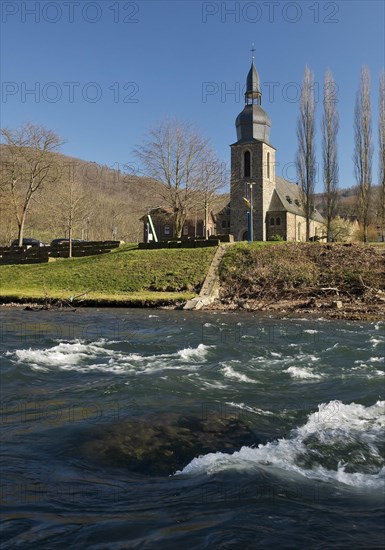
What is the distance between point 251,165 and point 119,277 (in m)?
32.9

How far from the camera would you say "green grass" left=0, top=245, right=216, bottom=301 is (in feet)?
105

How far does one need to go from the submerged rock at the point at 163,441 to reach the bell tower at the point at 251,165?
55.1 metres

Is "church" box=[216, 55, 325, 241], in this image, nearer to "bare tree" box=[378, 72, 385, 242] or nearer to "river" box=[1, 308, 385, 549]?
"bare tree" box=[378, 72, 385, 242]

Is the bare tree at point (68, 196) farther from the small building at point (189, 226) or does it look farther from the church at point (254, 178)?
the church at point (254, 178)

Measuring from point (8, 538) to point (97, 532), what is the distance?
2.69 ft

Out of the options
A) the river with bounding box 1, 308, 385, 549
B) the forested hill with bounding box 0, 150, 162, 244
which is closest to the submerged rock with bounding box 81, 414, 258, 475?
the river with bounding box 1, 308, 385, 549

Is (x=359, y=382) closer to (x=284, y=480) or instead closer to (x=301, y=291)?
(x=284, y=480)

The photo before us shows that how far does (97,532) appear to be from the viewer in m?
4.70

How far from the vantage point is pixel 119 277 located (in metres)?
35.6

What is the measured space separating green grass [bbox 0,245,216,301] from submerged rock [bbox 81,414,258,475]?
2115cm

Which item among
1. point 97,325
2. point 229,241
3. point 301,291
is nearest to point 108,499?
point 97,325

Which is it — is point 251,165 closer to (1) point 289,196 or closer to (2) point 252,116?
(2) point 252,116

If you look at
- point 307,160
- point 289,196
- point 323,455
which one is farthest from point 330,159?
point 323,455

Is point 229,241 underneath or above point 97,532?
above
